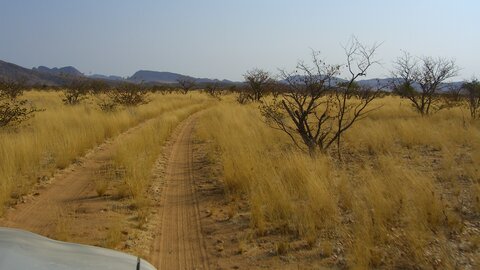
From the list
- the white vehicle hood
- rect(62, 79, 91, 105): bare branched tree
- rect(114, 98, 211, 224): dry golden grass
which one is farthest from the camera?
rect(62, 79, 91, 105): bare branched tree

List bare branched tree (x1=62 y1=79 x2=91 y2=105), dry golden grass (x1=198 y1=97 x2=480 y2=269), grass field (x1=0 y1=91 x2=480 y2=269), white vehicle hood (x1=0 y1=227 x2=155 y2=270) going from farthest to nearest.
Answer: bare branched tree (x1=62 y1=79 x2=91 y2=105), grass field (x1=0 y1=91 x2=480 y2=269), dry golden grass (x1=198 y1=97 x2=480 y2=269), white vehicle hood (x1=0 y1=227 x2=155 y2=270)

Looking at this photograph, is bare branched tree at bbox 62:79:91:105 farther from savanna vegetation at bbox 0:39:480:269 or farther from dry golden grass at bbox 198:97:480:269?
dry golden grass at bbox 198:97:480:269

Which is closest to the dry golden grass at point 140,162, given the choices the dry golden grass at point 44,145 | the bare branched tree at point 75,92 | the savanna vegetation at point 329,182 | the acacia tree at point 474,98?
the savanna vegetation at point 329,182

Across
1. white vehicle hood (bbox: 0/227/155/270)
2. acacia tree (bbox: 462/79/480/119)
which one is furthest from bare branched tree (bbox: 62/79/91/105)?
white vehicle hood (bbox: 0/227/155/270)

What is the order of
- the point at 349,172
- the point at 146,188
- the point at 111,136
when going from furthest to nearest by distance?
1. the point at 111,136
2. the point at 349,172
3. the point at 146,188

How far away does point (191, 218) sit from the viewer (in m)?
A: 6.87

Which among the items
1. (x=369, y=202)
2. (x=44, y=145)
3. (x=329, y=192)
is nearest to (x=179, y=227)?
(x=329, y=192)

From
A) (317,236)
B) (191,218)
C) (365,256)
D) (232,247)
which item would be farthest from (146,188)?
(365,256)

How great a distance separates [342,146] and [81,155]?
746 centimetres

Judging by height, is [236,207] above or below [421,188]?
below

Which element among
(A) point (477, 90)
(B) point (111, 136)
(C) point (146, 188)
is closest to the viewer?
(C) point (146, 188)

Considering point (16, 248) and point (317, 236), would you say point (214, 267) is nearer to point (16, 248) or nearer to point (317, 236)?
point (317, 236)

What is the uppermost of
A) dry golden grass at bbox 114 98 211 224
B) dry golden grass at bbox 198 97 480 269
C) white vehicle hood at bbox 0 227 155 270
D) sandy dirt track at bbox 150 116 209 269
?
white vehicle hood at bbox 0 227 155 270

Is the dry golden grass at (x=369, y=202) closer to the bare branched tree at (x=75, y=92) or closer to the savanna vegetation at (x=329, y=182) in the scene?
the savanna vegetation at (x=329, y=182)
